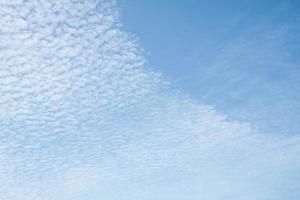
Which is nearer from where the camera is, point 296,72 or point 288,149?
point 296,72

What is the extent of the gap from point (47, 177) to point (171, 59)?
38.5 feet

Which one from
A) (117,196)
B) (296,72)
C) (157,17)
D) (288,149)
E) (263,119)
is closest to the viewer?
(157,17)

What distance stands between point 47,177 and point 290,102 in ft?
50.6

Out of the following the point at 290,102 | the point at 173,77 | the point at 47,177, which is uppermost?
the point at 290,102

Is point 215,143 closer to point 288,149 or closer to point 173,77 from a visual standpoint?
point 288,149

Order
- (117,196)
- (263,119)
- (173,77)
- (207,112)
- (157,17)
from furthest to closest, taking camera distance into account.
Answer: (117,196) → (263,119) → (207,112) → (173,77) → (157,17)

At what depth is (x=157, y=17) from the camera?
12219 mm

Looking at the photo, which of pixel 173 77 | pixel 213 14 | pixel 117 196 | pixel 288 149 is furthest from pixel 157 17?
pixel 117 196

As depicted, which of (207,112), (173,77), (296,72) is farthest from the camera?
(207,112)

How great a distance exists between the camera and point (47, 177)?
21.2m

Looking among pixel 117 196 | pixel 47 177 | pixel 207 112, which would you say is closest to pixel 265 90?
pixel 207 112

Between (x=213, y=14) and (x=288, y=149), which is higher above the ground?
(x=288, y=149)

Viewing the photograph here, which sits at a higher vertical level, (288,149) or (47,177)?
(288,149)

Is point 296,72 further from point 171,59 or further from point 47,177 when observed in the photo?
point 47,177
